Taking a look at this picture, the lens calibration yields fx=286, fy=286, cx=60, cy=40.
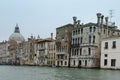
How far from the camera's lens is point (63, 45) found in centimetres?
7281

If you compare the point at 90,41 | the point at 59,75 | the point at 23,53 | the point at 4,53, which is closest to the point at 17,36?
the point at 4,53

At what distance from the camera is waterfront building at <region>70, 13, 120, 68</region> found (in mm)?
61062

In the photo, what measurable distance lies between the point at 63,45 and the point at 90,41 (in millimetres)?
12285

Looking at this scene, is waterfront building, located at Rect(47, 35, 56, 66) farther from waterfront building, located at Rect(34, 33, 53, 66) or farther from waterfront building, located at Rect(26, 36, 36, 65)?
waterfront building, located at Rect(26, 36, 36, 65)

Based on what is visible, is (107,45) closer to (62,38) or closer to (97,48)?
(97,48)

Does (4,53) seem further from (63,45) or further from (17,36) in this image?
(63,45)

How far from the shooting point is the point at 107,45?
55.2m

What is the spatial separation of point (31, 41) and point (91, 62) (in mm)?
41638

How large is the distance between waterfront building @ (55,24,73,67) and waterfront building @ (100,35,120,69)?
15.8m

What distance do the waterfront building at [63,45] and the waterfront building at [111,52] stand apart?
15.8m

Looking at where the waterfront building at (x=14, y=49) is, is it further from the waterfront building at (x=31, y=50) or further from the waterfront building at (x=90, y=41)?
the waterfront building at (x=90, y=41)

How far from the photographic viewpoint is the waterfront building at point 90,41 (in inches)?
2404

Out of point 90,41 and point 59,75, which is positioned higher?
point 90,41

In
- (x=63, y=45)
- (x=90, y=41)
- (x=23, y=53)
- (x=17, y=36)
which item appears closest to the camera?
(x=90, y=41)
